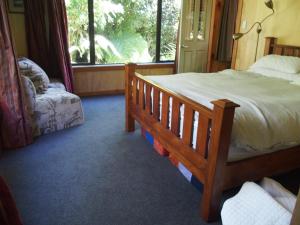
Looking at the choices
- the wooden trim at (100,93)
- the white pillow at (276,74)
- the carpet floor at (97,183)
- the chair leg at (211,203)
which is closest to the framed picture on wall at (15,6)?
the wooden trim at (100,93)

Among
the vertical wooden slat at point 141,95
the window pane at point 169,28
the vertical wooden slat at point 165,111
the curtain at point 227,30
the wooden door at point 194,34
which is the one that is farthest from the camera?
the curtain at point 227,30

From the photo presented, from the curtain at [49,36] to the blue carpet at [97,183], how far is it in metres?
1.37

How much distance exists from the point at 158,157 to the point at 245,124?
3.55 ft

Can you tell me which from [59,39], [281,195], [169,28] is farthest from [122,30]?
[281,195]

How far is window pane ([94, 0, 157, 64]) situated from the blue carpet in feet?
6.93

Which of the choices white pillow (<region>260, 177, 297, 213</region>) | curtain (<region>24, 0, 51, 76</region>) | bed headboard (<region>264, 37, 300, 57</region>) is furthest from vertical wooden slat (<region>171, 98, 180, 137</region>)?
curtain (<region>24, 0, 51, 76</region>)

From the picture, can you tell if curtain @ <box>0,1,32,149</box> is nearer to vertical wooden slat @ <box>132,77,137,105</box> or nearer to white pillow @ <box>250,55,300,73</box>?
vertical wooden slat @ <box>132,77,137,105</box>

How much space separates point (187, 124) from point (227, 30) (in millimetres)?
3865

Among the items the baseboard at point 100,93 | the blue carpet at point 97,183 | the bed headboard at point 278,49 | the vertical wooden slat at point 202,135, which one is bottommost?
the blue carpet at point 97,183

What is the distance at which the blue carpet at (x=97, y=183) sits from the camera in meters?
1.84

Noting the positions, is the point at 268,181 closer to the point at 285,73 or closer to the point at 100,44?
the point at 285,73

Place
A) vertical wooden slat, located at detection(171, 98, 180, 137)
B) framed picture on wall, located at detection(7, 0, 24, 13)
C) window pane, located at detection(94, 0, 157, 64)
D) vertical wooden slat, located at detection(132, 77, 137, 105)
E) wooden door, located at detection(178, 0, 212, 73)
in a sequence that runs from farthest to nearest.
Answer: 1. wooden door, located at detection(178, 0, 212, 73)
2. window pane, located at detection(94, 0, 157, 64)
3. framed picture on wall, located at detection(7, 0, 24, 13)
4. vertical wooden slat, located at detection(132, 77, 137, 105)
5. vertical wooden slat, located at detection(171, 98, 180, 137)

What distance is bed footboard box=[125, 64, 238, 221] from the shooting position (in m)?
1.57

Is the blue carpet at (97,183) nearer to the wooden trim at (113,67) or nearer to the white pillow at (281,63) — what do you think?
the wooden trim at (113,67)
